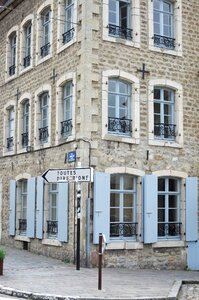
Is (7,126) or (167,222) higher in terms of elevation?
(7,126)

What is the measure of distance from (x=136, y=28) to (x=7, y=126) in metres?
Answer: 6.49

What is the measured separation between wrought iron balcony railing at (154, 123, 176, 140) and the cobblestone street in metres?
4.97

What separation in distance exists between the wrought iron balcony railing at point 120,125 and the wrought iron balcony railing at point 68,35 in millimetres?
2690

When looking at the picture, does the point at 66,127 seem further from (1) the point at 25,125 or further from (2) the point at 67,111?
(1) the point at 25,125

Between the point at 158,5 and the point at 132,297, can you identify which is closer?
the point at 132,297

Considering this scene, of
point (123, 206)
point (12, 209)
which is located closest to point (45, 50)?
point (12, 209)

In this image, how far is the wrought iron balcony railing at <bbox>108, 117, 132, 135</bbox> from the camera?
1468cm

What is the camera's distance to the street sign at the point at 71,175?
11.9 m

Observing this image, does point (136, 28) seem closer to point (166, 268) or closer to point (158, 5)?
point (158, 5)

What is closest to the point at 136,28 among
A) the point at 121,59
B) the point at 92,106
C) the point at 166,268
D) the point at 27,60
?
the point at 121,59

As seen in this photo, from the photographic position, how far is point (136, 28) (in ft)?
50.0

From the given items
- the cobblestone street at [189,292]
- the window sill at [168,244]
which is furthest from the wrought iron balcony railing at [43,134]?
the cobblestone street at [189,292]

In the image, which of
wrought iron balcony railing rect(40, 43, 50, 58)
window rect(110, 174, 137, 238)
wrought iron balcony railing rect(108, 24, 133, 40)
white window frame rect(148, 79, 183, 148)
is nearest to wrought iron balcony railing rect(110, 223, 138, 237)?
window rect(110, 174, 137, 238)

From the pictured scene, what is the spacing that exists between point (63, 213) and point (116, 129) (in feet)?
9.09
